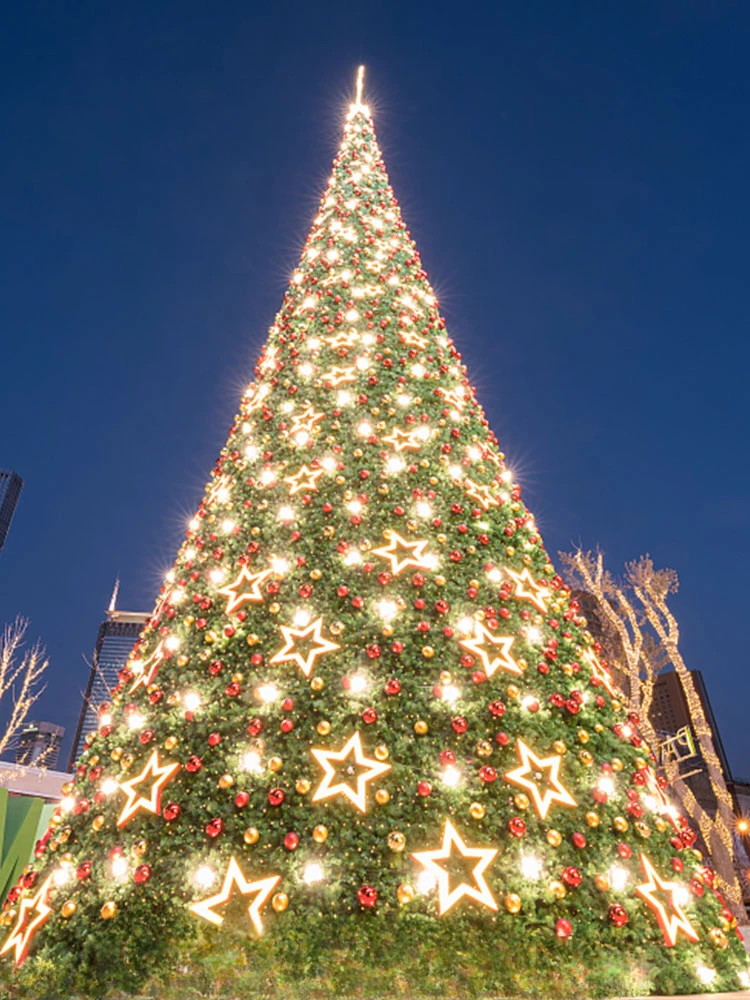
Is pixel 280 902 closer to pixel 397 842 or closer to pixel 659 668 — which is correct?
pixel 397 842

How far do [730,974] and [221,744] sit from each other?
234 cm

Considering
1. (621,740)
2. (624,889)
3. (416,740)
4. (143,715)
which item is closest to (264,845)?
(416,740)

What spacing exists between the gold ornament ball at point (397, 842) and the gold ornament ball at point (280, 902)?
1.45 ft

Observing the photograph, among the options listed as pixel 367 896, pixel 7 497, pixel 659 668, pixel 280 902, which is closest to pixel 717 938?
pixel 367 896

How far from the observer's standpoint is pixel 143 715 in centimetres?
293

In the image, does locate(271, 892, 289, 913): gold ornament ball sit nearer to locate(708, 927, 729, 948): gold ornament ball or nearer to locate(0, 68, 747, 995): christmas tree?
locate(0, 68, 747, 995): christmas tree

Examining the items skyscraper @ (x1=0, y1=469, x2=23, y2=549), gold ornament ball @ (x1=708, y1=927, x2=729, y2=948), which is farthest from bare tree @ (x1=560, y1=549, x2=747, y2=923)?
skyscraper @ (x1=0, y1=469, x2=23, y2=549)

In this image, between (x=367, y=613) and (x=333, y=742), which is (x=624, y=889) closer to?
(x=333, y=742)

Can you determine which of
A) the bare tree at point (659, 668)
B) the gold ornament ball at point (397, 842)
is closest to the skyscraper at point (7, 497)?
the bare tree at point (659, 668)

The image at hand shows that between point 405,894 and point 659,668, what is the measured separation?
1114 cm

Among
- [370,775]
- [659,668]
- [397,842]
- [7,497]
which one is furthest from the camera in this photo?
[7,497]

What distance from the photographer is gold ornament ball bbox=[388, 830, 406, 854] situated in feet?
7.19

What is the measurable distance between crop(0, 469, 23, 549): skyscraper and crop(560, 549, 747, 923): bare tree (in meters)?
113

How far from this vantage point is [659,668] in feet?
37.3
